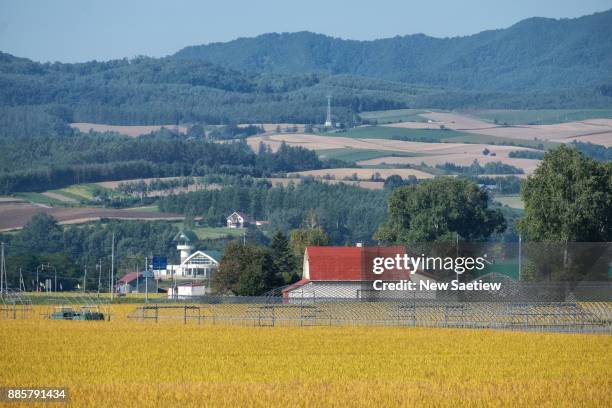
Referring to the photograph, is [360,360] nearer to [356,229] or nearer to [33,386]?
[33,386]

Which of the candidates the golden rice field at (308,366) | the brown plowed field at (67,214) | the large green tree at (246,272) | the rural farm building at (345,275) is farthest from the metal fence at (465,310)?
the brown plowed field at (67,214)

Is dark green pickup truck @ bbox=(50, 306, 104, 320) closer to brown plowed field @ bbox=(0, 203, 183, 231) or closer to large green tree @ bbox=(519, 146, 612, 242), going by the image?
large green tree @ bbox=(519, 146, 612, 242)

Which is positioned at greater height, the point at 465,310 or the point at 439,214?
the point at 465,310

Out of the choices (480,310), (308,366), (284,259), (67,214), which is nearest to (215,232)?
(67,214)

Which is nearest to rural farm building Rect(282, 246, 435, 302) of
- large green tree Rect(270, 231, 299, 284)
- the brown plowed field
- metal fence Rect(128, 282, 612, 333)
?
metal fence Rect(128, 282, 612, 333)

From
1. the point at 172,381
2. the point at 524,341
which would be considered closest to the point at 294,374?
the point at 172,381

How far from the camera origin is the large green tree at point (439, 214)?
101 m

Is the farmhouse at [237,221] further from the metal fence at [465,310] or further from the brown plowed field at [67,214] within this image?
the metal fence at [465,310]

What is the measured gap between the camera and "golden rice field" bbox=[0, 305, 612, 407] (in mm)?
28859

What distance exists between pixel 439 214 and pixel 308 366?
66.5 m

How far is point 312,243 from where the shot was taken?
111312 millimetres

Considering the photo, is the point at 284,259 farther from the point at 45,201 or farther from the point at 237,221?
the point at 45,201

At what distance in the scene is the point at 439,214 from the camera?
334 feet

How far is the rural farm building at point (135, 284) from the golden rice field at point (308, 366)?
7326cm
